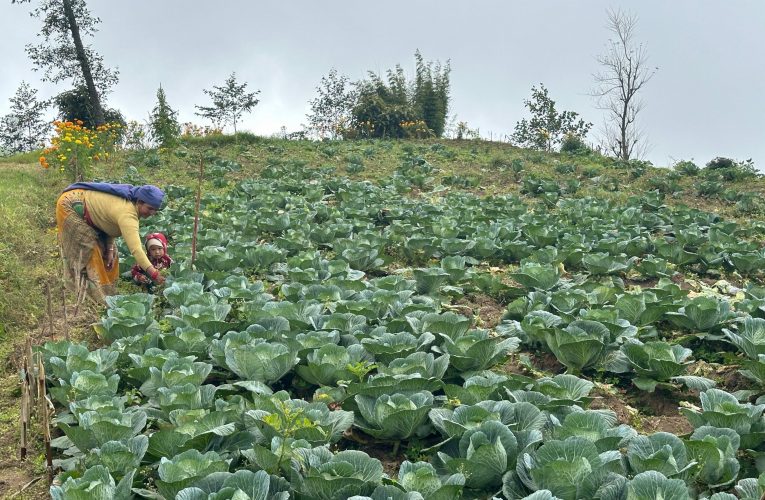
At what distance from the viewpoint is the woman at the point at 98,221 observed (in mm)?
6727

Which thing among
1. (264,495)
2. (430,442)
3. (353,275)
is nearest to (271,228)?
(353,275)

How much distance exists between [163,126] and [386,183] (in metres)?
7.62

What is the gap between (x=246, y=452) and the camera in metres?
3.13

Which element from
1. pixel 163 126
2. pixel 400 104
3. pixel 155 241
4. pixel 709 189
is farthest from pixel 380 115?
pixel 155 241

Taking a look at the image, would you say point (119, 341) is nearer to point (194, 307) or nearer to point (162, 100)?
point (194, 307)

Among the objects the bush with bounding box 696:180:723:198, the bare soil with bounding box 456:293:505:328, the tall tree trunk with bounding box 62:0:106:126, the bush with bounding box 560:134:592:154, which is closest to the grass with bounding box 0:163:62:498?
the bare soil with bounding box 456:293:505:328

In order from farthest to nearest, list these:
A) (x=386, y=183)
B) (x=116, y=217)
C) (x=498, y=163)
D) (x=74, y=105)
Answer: (x=74, y=105) < (x=498, y=163) < (x=386, y=183) < (x=116, y=217)

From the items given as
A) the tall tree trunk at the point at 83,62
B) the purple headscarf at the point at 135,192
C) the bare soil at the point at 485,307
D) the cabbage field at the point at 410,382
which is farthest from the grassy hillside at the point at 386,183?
the tall tree trunk at the point at 83,62

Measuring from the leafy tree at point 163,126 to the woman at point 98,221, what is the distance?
11870 mm

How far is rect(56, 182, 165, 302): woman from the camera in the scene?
673cm

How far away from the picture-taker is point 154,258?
294 inches

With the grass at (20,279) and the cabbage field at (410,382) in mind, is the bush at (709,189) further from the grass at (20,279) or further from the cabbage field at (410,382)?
the grass at (20,279)

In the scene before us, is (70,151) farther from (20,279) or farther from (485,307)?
(485,307)

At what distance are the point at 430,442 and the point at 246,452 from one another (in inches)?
40.3
